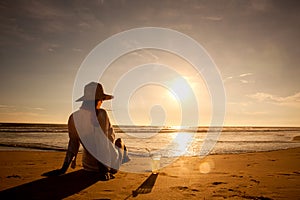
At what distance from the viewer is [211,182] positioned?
218 inches

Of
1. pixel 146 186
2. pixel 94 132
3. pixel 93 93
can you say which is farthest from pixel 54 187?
pixel 93 93

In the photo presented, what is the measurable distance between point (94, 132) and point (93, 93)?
2.79 ft

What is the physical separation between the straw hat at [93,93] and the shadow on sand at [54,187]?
1.75m

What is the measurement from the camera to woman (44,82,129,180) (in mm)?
5324

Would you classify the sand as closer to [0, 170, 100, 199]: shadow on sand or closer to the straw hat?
[0, 170, 100, 199]: shadow on sand

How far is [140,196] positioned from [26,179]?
9.06 ft

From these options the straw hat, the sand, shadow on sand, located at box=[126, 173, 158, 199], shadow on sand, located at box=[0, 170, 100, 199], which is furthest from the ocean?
the straw hat

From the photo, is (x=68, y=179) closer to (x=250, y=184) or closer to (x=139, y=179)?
(x=139, y=179)

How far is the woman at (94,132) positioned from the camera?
5324 millimetres

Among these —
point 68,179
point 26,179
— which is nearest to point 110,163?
point 68,179

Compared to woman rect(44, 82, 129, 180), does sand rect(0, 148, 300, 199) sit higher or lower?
lower

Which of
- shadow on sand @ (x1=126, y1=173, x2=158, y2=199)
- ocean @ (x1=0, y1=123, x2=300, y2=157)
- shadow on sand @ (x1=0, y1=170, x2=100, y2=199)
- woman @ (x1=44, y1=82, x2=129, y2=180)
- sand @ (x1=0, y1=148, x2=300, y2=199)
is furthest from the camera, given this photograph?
ocean @ (x1=0, y1=123, x2=300, y2=157)

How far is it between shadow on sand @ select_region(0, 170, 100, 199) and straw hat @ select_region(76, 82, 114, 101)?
1.75 m

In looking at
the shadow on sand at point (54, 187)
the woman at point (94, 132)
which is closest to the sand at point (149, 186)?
the shadow on sand at point (54, 187)
